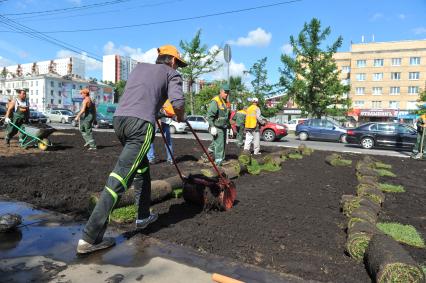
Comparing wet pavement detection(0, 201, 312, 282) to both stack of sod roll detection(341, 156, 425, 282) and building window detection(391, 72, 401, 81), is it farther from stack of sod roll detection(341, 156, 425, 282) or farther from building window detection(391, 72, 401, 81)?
building window detection(391, 72, 401, 81)

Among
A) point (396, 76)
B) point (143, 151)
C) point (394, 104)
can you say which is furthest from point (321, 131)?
point (396, 76)

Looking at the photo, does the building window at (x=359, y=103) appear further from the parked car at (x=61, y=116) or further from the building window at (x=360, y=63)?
the parked car at (x=61, y=116)

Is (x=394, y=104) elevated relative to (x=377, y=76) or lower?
lower

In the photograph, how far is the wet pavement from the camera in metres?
2.92

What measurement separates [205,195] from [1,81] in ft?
407

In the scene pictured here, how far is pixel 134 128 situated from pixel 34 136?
7.97 metres

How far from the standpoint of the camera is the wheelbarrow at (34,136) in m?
10.5

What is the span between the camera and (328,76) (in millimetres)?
A: 32750

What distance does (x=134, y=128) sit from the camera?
11.7ft

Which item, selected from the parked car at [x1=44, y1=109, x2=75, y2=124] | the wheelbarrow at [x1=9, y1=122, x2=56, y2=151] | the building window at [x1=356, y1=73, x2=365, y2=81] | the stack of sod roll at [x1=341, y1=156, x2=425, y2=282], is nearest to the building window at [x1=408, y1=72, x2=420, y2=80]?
the building window at [x1=356, y1=73, x2=365, y2=81]

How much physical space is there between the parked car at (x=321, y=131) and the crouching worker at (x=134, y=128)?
2114cm

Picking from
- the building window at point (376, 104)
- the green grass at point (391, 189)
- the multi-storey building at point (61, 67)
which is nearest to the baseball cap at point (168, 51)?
the green grass at point (391, 189)

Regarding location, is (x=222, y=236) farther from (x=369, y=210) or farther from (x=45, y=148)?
(x=45, y=148)

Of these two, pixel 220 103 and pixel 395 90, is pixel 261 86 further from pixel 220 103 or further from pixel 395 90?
pixel 395 90
